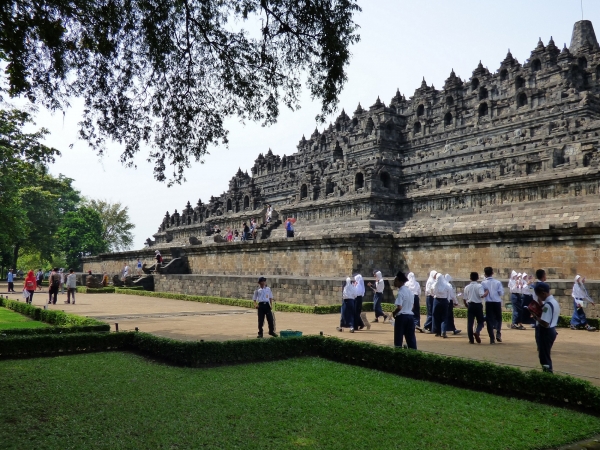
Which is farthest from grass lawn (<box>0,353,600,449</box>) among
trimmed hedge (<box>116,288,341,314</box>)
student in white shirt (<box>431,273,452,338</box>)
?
trimmed hedge (<box>116,288,341,314</box>)

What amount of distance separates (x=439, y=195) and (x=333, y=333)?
57.4 feet

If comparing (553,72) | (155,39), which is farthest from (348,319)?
(553,72)

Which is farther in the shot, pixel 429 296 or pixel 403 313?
pixel 429 296

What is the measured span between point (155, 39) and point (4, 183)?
66.7 ft

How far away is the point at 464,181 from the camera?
1089 inches

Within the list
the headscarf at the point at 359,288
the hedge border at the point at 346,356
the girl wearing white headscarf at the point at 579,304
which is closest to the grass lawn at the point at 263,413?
the hedge border at the point at 346,356

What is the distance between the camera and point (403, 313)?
8750 mm

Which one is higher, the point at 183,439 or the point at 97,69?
the point at 97,69

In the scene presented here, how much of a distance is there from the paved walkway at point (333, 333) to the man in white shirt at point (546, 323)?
71 cm

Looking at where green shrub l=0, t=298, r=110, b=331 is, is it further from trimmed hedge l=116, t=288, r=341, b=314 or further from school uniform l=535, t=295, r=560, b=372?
school uniform l=535, t=295, r=560, b=372

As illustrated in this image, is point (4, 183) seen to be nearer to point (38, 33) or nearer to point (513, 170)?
point (38, 33)

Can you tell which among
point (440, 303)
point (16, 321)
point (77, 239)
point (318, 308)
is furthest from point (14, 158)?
point (77, 239)

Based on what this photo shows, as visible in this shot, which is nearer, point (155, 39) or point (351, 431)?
point (351, 431)

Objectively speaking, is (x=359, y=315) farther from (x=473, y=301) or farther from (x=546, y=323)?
(x=546, y=323)
